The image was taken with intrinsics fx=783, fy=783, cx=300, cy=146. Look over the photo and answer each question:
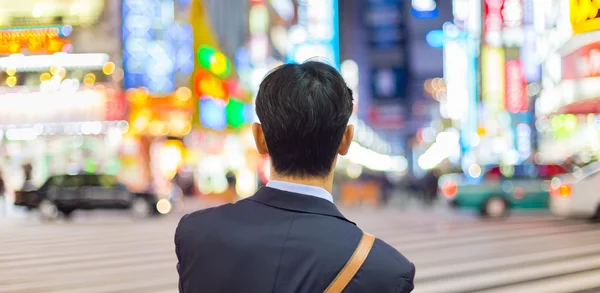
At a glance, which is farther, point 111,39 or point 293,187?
point 111,39

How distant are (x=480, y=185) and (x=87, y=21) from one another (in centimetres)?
2286

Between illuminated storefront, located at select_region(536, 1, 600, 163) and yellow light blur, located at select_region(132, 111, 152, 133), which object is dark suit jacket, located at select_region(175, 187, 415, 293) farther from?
yellow light blur, located at select_region(132, 111, 152, 133)

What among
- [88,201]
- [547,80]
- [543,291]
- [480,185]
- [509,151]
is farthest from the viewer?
[509,151]

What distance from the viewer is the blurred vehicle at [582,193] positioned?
692 inches

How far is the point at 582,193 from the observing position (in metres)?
17.7

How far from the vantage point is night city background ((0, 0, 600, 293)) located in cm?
1188

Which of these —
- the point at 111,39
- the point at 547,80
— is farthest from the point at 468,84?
the point at 111,39

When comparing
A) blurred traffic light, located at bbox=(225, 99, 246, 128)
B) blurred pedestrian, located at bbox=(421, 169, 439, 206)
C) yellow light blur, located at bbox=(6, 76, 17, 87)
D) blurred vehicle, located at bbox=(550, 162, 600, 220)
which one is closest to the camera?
blurred vehicle, located at bbox=(550, 162, 600, 220)

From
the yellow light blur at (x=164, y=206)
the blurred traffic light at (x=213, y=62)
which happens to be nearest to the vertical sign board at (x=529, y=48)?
the blurred traffic light at (x=213, y=62)

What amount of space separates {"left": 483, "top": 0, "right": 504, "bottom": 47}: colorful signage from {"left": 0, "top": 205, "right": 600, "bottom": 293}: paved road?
57.9 ft

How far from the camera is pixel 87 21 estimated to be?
122 ft

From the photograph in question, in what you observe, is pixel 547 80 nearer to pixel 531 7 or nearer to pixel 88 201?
pixel 531 7

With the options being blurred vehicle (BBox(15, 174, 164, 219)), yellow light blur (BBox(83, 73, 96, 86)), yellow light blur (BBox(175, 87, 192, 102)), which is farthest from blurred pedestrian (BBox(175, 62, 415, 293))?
yellow light blur (BBox(175, 87, 192, 102))

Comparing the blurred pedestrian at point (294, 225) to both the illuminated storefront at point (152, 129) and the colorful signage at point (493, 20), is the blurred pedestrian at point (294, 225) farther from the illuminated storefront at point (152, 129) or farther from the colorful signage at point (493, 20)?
the colorful signage at point (493, 20)
